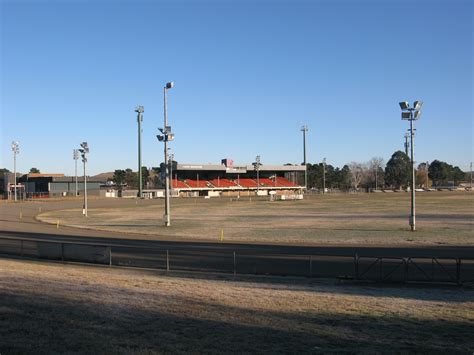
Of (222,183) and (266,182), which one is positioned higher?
(266,182)

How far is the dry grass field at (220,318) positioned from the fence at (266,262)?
2.64 meters

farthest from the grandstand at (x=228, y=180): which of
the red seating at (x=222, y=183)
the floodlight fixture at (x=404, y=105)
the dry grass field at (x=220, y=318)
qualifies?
the dry grass field at (x=220, y=318)

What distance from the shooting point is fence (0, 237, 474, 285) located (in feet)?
59.2

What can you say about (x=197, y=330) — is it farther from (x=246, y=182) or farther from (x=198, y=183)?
(x=246, y=182)

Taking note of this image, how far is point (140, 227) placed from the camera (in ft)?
138

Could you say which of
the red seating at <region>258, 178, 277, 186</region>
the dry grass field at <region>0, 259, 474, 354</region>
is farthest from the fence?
the red seating at <region>258, 178, 277, 186</region>

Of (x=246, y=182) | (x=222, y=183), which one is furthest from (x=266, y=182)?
(x=222, y=183)

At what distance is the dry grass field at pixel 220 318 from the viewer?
25.5ft

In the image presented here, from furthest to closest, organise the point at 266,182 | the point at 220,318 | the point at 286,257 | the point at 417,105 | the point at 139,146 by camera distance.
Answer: the point at 266,182
the point at 139,146
the point at 417,105
the point at 286,257
the point at 220,318

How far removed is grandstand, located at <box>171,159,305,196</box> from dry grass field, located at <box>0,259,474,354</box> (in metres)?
129

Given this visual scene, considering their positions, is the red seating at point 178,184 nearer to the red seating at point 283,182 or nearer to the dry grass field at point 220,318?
the red seating at point 283,182

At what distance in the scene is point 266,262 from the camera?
22.0 meters

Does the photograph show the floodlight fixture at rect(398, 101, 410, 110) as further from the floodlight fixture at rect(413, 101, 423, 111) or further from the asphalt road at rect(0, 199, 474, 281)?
the asphalt road at rect(0, 199, 474, 281)

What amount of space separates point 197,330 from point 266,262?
1343 centimetres
